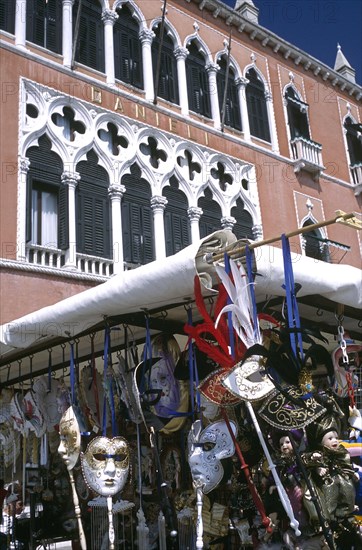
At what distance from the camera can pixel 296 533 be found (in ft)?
12.5

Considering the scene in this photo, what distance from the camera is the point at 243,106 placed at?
15789 millimetres

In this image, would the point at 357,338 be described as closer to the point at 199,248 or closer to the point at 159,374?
the point at 159,374

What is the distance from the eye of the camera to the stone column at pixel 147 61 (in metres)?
13.7

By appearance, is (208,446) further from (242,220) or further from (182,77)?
(182,77)

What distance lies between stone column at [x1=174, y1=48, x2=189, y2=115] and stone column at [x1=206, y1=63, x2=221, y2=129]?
768 mm

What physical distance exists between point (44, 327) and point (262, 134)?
39.6ft

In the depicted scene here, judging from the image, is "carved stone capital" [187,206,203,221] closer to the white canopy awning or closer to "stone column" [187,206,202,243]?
"stone column" [187,206,202,243]

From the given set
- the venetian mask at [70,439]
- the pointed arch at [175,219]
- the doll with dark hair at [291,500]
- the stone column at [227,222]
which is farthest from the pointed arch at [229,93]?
the doll with dark hair at [291,500]

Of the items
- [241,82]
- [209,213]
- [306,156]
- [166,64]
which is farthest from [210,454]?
[306,156]

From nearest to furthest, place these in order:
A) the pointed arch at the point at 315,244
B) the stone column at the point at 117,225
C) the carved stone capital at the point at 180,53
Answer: the stone column at the point at 117,225, the carved stone capital at the point at 180,53, the pointed arch at the point at 315,244

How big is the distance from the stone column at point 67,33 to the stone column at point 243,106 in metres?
4.87

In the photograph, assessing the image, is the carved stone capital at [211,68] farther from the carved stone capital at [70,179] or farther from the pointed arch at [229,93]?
the carved stone capital at [70,179]

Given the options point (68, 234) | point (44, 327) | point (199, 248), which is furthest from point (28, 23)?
point (199, 248)

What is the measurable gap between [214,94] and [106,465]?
11997 millimetres
